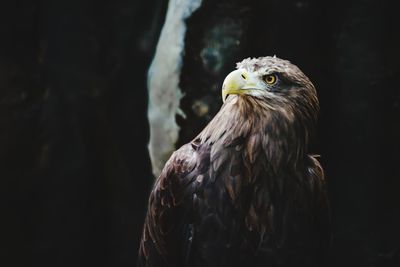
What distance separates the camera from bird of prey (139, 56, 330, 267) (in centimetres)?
325

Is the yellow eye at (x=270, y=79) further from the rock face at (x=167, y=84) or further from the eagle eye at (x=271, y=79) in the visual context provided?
the rock face at (x=167, y=84)

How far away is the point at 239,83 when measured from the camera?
3.10 m

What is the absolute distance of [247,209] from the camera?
329 centimetres

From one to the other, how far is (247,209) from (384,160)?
4.49 ft

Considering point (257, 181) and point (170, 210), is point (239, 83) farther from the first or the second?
point (170, 210)

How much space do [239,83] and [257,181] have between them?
525 millimetres

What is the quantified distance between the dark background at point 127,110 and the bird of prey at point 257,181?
0.96 m

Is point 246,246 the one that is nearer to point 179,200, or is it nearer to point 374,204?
point 179,200

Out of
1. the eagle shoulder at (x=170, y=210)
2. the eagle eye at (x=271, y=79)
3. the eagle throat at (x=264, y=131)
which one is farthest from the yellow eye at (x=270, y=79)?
the eagle shoulder at (x=170, y=210)

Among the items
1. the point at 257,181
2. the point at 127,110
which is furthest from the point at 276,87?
the point at 127,110

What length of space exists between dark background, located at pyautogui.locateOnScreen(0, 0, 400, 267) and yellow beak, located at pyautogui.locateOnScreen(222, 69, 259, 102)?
3.61 ft

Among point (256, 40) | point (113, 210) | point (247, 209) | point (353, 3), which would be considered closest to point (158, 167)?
point (113, 210)

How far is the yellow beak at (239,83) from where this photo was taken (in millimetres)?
3072

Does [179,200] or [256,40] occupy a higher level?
[256,40]
